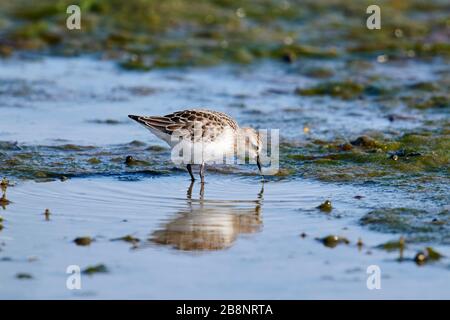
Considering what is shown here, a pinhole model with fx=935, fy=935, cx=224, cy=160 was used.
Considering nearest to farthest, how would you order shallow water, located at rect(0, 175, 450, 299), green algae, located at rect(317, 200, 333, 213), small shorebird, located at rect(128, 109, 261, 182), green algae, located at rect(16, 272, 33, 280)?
shallow water, located at rect(0, 175, 450, 299), green algae, located at rect(16, 272, 33, 280), green algae, located at rect(317, 200, 333, 213), small shorebird, located at rect(128, 109, 261, 182)

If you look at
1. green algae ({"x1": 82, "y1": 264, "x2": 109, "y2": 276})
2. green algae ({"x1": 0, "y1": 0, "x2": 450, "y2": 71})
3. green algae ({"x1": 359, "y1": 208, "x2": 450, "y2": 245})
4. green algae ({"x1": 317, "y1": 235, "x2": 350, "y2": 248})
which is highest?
green algae ({"x1": 0, "y1": 0, "x2": 450, "y2": 71})

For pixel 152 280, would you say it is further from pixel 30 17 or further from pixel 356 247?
pixel 30 17

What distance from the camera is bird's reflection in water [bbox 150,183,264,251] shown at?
964cm

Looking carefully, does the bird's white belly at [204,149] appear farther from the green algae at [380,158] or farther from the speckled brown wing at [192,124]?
the green algae at [380,158]

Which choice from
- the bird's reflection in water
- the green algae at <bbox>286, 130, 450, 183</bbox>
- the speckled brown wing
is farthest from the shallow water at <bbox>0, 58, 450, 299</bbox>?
the speckled brown wing

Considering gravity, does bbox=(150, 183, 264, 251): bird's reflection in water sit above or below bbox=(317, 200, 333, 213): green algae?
below

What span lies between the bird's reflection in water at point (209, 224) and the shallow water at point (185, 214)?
0.01 metres

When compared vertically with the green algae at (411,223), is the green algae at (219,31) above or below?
above

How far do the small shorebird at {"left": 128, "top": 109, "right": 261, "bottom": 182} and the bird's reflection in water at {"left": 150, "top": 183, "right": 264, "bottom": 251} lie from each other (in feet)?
2.74

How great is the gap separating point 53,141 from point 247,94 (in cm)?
499

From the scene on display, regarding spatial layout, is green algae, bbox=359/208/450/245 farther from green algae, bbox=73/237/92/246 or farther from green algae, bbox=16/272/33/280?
green algae, bbox=16/272/33/280

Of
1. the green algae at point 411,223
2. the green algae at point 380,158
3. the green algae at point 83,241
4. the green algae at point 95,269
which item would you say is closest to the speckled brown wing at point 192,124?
the green algae at point 380,158

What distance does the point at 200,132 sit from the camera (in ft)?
39.8

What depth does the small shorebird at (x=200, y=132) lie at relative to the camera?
12.1 meters
